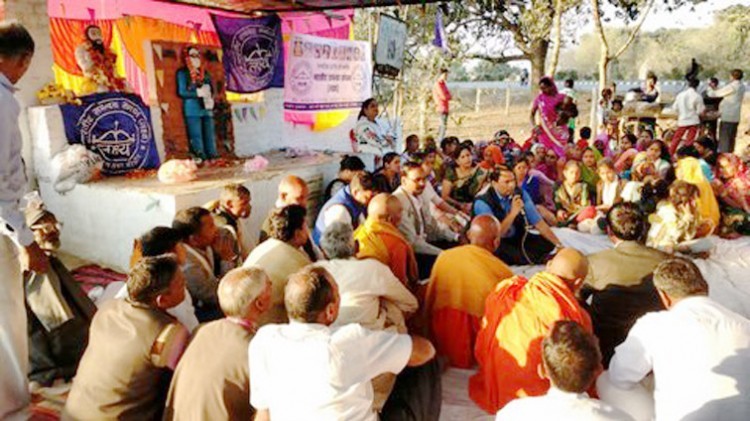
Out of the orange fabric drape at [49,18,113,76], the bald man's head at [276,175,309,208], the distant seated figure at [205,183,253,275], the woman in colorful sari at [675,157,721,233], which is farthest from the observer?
the orange fabric drape at [49,18,113,76]

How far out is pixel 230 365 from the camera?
2330 millimetres

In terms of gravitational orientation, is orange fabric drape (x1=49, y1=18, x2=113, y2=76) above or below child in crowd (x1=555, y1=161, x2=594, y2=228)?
above

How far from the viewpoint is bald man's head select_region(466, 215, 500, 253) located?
140 inches

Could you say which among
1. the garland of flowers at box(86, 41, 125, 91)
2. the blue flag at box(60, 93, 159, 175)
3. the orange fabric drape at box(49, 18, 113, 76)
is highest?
the orange fabric drape at box(49, 18, 113, 76)

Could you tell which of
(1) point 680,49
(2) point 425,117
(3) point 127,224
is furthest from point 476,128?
(1) point 680,49

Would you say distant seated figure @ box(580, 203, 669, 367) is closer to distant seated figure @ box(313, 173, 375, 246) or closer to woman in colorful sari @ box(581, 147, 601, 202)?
distant seated figure @ box(313, 173, 375, 246)

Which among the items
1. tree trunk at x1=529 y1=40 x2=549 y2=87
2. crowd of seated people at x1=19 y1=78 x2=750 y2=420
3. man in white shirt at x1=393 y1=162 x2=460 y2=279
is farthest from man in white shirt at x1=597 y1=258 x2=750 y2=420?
tree trunk at x1=529 y1=40 x2=549 y2=87

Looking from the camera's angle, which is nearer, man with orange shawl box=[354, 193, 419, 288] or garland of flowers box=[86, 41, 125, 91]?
man with orange shawl box=[354, 193, 419, 288]

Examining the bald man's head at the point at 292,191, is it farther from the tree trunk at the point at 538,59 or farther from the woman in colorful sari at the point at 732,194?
the tree trunk at the point at 538,59

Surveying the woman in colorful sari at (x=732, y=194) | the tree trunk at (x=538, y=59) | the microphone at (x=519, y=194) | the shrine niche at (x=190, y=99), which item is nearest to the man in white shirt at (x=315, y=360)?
the microphone at (x=519, y=194)

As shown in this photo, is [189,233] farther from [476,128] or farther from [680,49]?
[680,49]

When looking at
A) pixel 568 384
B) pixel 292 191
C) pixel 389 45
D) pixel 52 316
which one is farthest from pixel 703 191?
pixel 52 316

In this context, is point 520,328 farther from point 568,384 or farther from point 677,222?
point 677,222

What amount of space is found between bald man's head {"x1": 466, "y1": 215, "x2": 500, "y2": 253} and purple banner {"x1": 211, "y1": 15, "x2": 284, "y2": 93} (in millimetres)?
5009
